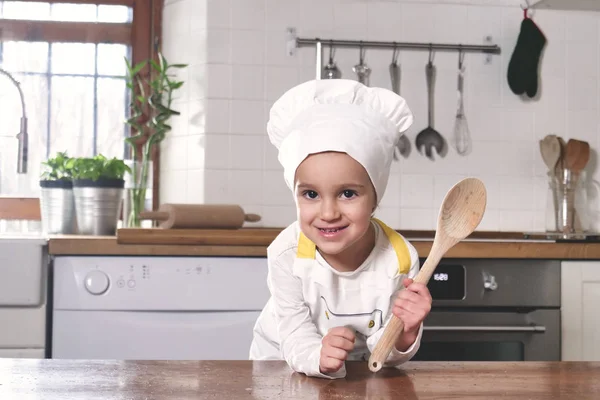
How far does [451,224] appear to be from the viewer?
0.85m

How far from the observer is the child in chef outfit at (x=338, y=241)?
918 millimetres

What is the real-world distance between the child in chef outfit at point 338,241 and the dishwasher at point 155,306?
83 cm

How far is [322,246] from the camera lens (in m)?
0.95

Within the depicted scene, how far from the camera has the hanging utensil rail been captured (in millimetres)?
2703

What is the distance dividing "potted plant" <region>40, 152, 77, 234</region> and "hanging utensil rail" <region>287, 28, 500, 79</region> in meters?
0.88

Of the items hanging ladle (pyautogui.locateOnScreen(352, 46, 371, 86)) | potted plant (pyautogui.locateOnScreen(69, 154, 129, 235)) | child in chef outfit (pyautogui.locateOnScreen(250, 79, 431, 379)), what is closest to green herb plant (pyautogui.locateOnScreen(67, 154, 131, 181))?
potted plant (pyautogui.locateOnScreen(69, 154, 129, 235))

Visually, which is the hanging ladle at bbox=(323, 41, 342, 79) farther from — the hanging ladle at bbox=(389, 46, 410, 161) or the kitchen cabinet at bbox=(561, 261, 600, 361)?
the kitchen cabinet at bbox=(561, 261, 600, 361)

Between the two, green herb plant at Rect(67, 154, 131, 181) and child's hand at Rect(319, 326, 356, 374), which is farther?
green herb plant at Rect(67, 154, 131, 181)

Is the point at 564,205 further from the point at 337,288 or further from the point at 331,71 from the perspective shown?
the point at 337,288

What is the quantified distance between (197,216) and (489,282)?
841 millimetres

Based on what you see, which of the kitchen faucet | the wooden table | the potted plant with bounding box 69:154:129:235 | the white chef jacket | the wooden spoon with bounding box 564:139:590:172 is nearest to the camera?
the wooden table

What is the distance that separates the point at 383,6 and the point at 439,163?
60cm

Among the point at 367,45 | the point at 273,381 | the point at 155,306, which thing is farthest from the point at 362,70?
the point at 273,381

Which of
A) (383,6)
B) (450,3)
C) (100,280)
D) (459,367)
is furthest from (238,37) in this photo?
(459,367)
